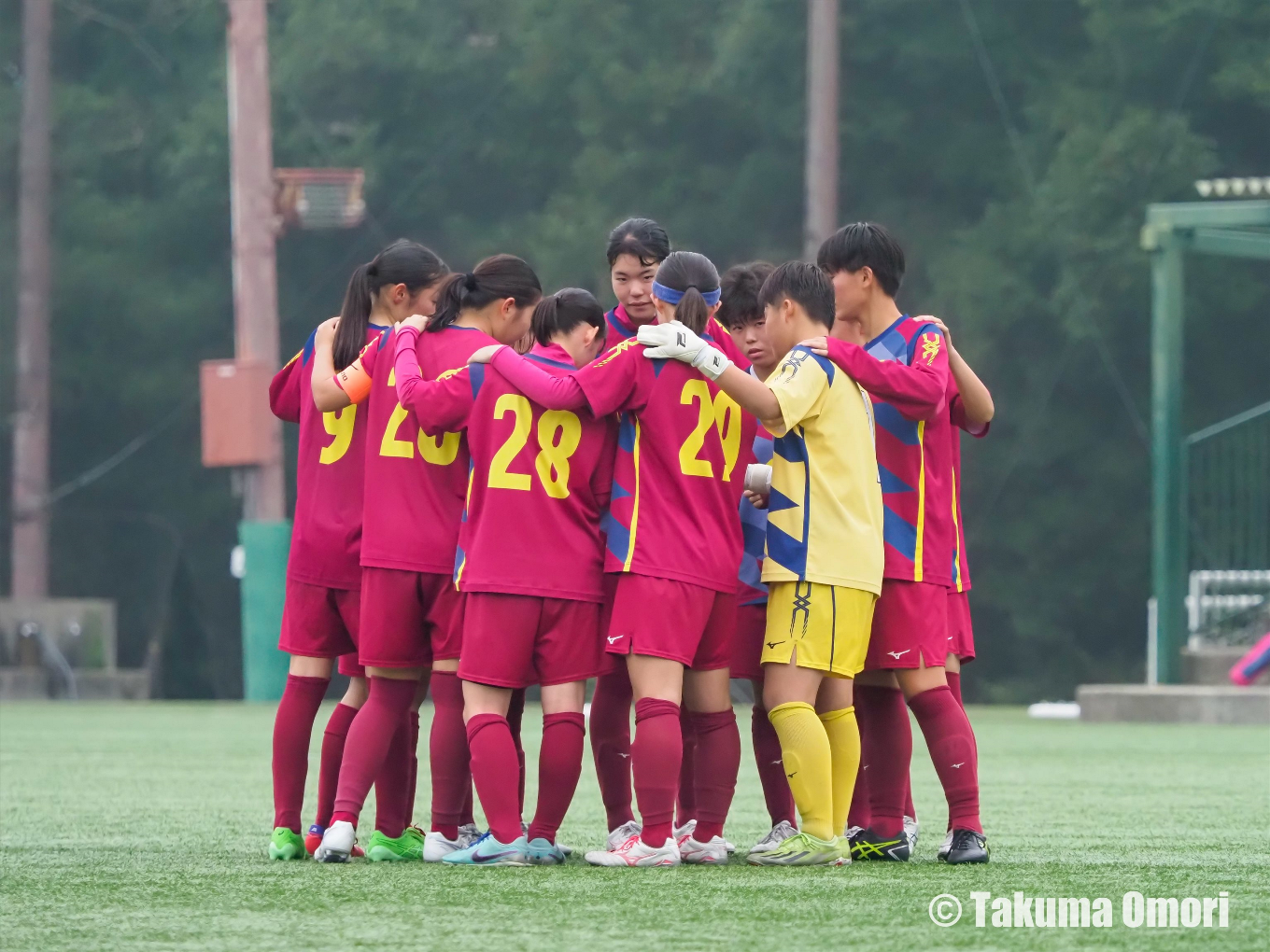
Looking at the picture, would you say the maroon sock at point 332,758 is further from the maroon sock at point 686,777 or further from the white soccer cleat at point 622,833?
the maroon sock at point 686,777

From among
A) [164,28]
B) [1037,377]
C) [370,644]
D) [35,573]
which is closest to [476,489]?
[370,644]

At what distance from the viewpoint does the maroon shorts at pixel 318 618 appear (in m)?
5.36

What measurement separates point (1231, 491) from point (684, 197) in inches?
340

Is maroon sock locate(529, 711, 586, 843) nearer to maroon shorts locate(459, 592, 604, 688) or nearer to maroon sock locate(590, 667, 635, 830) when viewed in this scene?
maroon shorts locate(459, 592, 604, 688)

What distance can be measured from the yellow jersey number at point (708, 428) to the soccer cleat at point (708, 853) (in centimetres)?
88

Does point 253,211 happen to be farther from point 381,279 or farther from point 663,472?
point 663,472

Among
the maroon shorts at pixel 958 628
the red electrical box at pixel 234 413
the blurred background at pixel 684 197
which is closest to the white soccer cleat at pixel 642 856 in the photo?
the maroon shorts at pixel 958 628

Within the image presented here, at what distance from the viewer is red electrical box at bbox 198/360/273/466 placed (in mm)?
18016

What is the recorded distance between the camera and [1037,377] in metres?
24.7

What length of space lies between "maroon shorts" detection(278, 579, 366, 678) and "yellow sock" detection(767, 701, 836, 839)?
1.17m

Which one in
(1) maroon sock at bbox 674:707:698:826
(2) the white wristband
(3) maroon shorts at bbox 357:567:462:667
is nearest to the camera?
(2) the white wristband

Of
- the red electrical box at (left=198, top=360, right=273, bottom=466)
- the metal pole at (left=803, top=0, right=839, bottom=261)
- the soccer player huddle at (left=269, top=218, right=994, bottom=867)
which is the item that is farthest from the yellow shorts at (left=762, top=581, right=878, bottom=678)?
the metal pole at (left=803, top=0, right=839, bottom=261)

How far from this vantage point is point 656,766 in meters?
4.90

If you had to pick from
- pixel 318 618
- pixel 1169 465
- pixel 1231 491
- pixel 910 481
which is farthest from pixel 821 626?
pixel 1231 491
